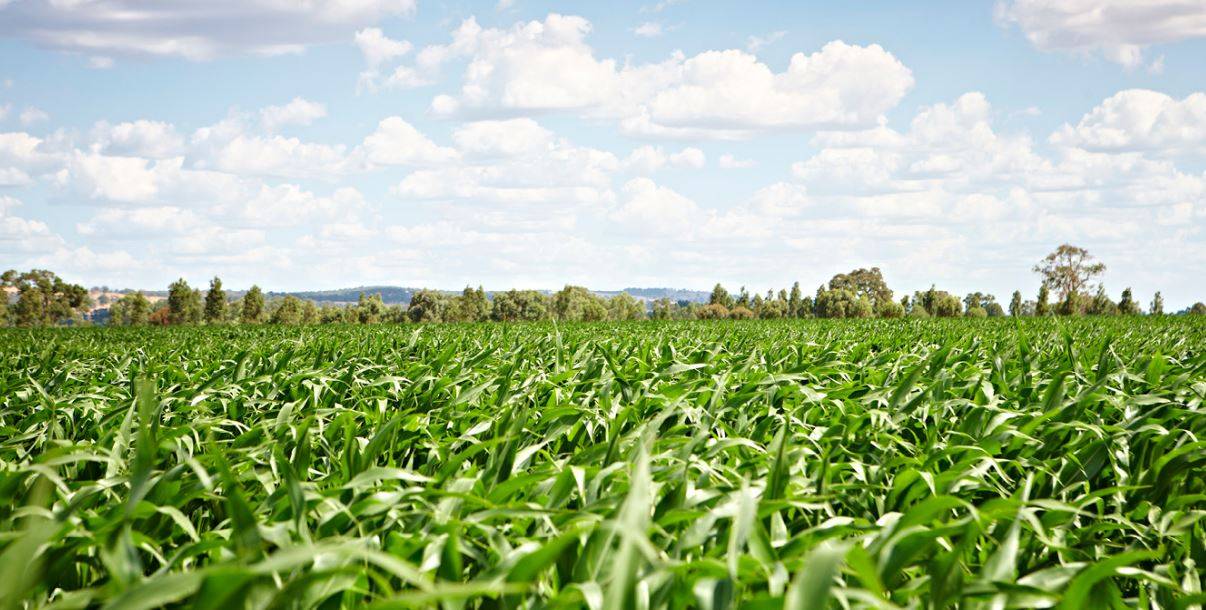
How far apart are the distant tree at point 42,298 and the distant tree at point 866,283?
158 m

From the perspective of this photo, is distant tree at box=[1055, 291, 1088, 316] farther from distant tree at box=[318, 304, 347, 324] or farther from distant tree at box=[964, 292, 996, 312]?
distant tree at box=[318, 304, 347, 324]

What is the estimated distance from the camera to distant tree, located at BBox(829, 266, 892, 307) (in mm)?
171125

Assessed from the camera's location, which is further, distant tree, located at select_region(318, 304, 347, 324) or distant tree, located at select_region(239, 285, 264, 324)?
distant tree, located at select_region(318, 304, 347, 324)

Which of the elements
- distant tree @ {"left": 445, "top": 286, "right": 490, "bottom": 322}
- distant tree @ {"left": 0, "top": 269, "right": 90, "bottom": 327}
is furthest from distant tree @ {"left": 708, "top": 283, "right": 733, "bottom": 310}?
distant tree @ {"left": 0, "top": 269, "right": 90, "bottom": 327}

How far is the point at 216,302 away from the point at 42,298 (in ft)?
148

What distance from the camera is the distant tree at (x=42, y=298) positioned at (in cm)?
13812

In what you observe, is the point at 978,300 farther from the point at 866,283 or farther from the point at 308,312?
the point at 308,312

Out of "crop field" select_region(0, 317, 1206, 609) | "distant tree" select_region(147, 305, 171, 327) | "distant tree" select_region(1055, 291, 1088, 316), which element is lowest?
"distant tree" select_region(147, 305, 171, 327)

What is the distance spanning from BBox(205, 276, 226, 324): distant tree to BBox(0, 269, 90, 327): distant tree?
1471 inches

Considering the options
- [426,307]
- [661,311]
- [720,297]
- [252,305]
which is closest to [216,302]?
[252,305]

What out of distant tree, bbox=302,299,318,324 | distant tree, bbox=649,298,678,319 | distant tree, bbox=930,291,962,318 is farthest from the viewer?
distant tree, bbox=302,299,318,324

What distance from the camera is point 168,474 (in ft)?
9.07

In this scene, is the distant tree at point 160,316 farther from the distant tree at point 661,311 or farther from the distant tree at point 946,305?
the distant tree at point 946,305

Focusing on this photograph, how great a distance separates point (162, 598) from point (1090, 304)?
136 metres
